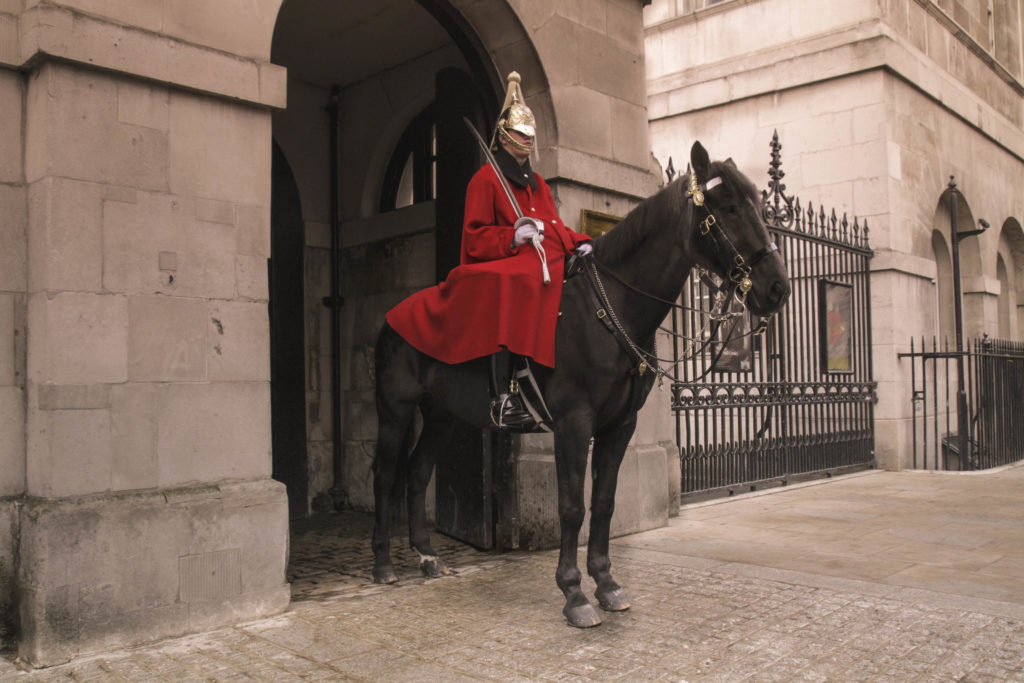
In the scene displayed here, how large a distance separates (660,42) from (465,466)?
11825 mm

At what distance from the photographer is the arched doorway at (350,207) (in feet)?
27.8

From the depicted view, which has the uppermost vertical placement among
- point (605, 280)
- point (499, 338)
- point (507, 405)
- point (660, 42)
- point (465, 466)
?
point (660, 42)

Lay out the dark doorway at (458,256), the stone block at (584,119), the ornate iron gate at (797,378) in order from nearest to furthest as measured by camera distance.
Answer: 1. the dark doorway at (458,256)
2. the stone block at (584,119)
3. the ornate iron gate at (797,378)

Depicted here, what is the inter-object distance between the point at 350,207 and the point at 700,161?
5.51 meters

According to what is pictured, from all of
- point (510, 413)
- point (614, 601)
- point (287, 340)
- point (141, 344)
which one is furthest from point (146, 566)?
point (287, 340)

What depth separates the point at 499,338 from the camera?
15.5 feet

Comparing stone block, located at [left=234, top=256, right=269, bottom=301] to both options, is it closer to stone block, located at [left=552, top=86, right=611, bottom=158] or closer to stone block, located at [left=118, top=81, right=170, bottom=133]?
stone block, located at [left=118, top=81, right=170, bottom=133]

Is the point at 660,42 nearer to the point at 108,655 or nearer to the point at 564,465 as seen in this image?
the point at 564,465

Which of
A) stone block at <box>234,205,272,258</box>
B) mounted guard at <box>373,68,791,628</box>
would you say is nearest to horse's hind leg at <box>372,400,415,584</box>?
mounted guard at <box>373,68,791,628</box>

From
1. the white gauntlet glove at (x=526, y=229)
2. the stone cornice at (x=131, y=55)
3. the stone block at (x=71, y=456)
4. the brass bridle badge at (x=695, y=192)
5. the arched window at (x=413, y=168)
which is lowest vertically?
the stone block at (x=71, y=456)

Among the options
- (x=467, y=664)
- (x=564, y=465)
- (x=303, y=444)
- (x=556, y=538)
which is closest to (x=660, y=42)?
(x=303, y=444)

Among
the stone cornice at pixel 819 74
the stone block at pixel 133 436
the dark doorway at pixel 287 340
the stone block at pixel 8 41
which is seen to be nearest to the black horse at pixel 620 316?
the stone block at pixel 133 436

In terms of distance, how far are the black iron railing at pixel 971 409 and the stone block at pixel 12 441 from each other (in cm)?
1129

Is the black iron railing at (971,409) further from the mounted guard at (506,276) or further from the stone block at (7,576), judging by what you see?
the stone block at (7,576)
